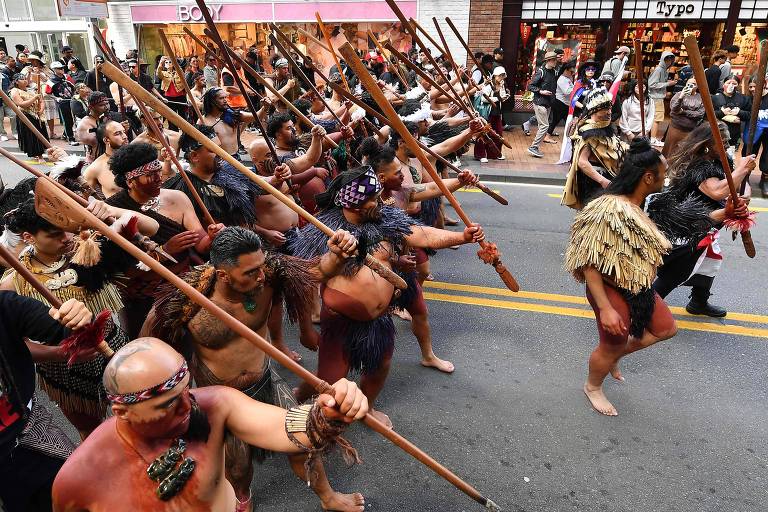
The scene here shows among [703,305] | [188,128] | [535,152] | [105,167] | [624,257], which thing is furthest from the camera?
[535,152]

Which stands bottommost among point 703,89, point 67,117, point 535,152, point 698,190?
point 535,152

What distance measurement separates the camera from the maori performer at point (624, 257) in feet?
12.4

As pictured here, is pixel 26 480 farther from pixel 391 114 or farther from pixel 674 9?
pixel 674 9

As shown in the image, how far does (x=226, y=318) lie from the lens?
2010 mm

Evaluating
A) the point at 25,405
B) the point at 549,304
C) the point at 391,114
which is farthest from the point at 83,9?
the point at 25,405

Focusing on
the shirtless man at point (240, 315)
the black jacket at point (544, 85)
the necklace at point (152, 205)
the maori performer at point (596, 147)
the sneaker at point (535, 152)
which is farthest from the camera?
the black jacket at point (544, 85)

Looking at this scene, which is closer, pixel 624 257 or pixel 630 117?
pixel 624 257

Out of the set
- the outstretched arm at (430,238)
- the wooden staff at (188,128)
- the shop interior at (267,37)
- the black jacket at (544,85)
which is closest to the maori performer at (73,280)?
the wooden staff at (188,128)

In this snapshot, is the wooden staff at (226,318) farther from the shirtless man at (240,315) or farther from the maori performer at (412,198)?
the maori performer at (412,198)

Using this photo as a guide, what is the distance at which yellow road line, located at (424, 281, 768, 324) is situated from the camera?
5.46 m

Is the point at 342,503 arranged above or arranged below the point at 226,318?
below

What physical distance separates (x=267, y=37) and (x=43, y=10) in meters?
11.7

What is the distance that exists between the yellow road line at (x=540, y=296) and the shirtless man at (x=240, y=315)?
127 inches

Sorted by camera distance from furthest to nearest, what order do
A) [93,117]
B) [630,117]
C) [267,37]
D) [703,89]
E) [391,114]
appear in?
[267,37] → [630,117] → [93,117] → [703,89] → [391,114]
